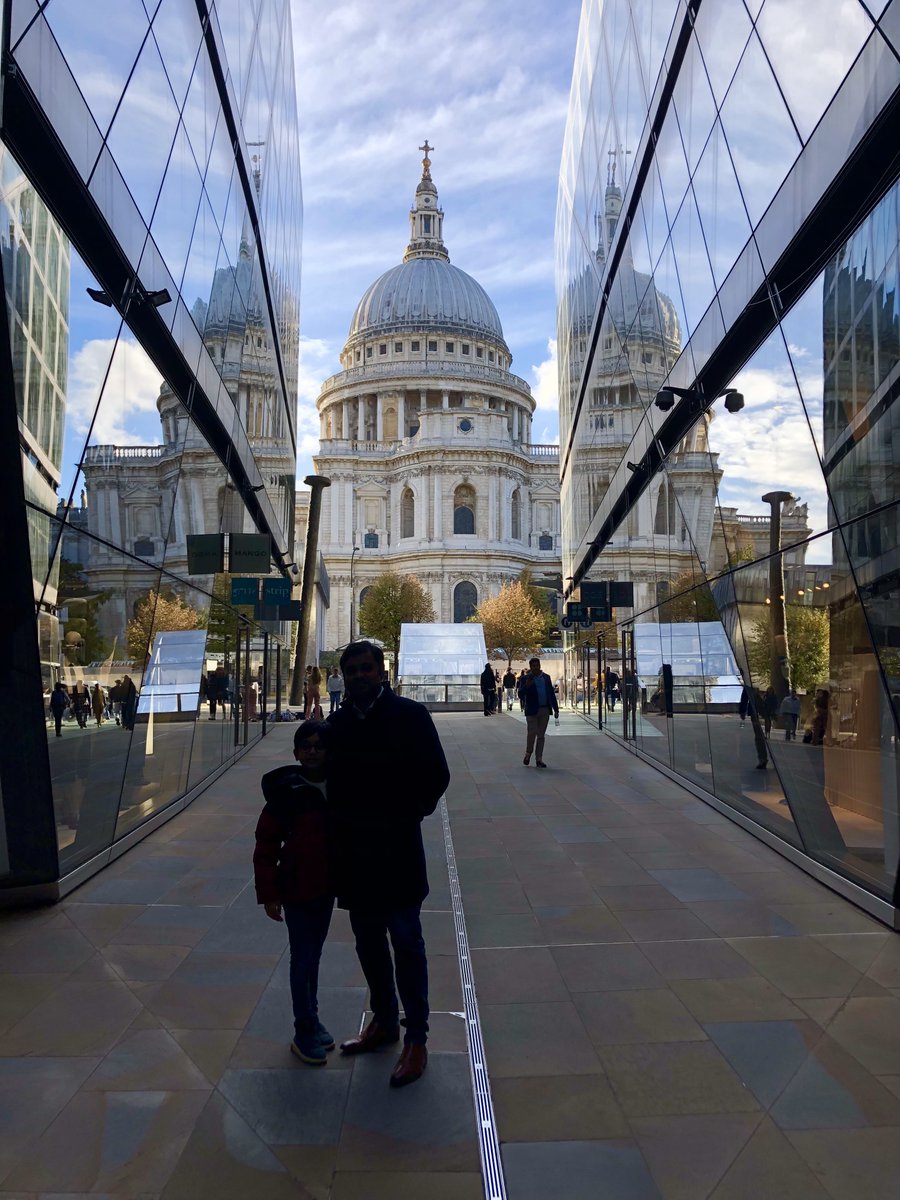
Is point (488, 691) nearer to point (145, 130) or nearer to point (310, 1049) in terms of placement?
point (145, 130)

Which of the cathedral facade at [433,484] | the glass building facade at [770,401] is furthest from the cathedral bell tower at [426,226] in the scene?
the glass building facade at [770,401]

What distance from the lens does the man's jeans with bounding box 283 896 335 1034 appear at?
15.1 ft

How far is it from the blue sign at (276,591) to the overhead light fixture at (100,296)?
12618mm

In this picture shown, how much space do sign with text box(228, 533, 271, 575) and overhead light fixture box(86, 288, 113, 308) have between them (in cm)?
822

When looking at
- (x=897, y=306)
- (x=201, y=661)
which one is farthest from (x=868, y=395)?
(x=201, y=661)

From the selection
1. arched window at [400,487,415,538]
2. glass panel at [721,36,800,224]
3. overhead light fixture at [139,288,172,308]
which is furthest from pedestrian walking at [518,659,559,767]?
arched window at [400,487,415,538]

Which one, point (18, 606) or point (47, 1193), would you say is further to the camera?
point (18, 606)

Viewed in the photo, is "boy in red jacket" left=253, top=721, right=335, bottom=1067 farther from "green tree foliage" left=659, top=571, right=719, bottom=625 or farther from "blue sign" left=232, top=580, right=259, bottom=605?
"blue sign" left=232, top=580, right=259, bottom=605

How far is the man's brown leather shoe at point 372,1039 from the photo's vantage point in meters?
4.69

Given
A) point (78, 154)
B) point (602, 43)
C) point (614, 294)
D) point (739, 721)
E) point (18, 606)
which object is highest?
point (602, 43)

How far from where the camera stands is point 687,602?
14102 millimetres

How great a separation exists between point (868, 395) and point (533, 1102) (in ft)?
15.4

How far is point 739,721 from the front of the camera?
11.0 m

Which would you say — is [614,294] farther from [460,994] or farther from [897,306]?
[460,994]
